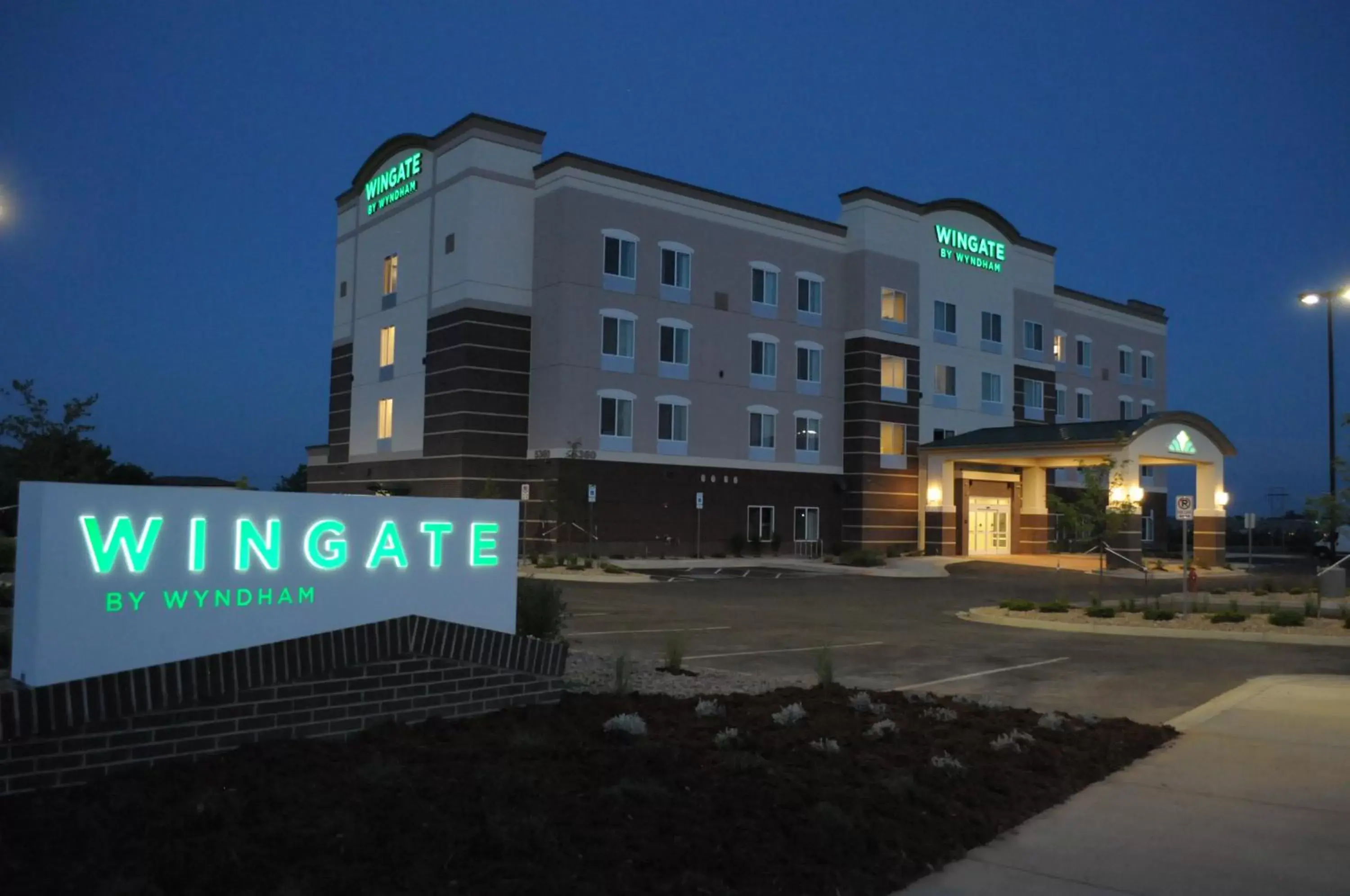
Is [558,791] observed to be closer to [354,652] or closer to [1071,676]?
[354,652]

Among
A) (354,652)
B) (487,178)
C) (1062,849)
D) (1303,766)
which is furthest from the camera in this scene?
→ (487,178)

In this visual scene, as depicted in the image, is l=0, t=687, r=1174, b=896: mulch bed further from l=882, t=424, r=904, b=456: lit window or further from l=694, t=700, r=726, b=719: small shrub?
l=882, t=424, r=904, b=456: lit window

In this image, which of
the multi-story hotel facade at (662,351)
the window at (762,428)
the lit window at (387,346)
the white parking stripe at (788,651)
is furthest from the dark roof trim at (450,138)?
the white parking stripe at (788,651)

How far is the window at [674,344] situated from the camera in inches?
1764

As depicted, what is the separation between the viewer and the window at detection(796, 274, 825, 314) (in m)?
49.6

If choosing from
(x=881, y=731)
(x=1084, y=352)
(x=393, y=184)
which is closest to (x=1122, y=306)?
(x=1084, y=352)

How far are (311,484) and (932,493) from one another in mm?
31459

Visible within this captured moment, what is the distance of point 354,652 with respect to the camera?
24.5 feet

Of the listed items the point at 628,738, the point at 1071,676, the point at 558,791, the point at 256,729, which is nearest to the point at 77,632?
the point at 256,729

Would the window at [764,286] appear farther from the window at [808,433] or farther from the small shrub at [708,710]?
the small shrub at [708,710]

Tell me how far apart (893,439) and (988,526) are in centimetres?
747

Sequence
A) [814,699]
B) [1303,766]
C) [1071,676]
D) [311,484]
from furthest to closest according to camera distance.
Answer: [311,484] < [1071,676] < [814,699] < [1303,766]

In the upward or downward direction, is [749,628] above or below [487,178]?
below

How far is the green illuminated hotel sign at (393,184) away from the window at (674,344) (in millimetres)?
12280
